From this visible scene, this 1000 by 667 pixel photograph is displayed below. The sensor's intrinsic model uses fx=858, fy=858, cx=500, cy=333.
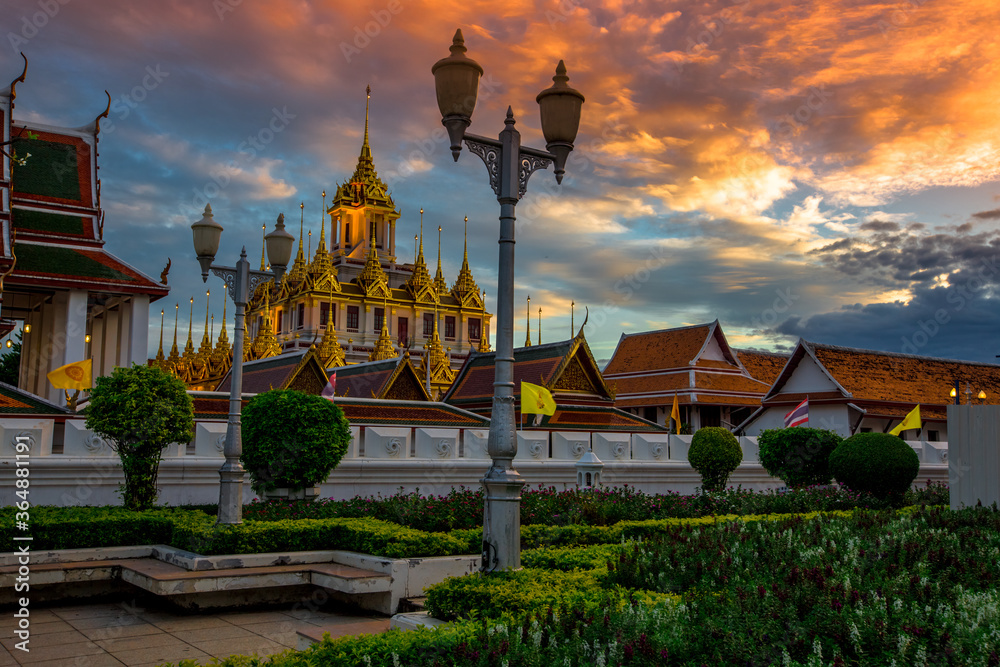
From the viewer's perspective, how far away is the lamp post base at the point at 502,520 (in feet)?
25.0

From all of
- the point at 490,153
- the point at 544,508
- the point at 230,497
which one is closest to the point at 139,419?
the point at 230,497

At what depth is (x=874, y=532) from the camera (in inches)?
406

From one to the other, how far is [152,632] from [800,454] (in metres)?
16.8

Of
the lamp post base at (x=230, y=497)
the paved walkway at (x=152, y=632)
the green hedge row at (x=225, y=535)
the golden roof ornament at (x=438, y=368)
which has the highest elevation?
the golden roof ornament at (x=438, y=368)

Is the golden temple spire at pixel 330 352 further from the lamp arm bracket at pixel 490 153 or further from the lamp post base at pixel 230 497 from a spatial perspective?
the lamp arm bracket at pixel 490 153

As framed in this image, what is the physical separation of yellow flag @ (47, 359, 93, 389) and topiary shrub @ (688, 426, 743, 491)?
13266 millimetres

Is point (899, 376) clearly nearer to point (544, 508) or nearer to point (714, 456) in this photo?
point (714, 456)

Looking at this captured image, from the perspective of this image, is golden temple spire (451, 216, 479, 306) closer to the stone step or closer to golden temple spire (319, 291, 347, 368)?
golden temple spire (319, 291, 347, 368)

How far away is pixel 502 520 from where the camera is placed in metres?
7.66

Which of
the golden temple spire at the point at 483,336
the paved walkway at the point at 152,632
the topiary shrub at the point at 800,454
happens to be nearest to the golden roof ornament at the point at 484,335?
the golden temple spire at the point at 483,336

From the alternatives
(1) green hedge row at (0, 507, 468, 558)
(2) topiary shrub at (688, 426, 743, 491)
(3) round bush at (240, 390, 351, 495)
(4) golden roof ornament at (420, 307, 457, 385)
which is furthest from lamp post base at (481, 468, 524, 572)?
(4) golden roof ornament at (420, 307, 457, 385)

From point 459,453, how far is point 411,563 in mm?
8852

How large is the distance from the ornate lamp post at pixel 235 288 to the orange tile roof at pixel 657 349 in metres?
34.3

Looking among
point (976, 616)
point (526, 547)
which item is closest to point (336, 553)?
point (526, 547)
